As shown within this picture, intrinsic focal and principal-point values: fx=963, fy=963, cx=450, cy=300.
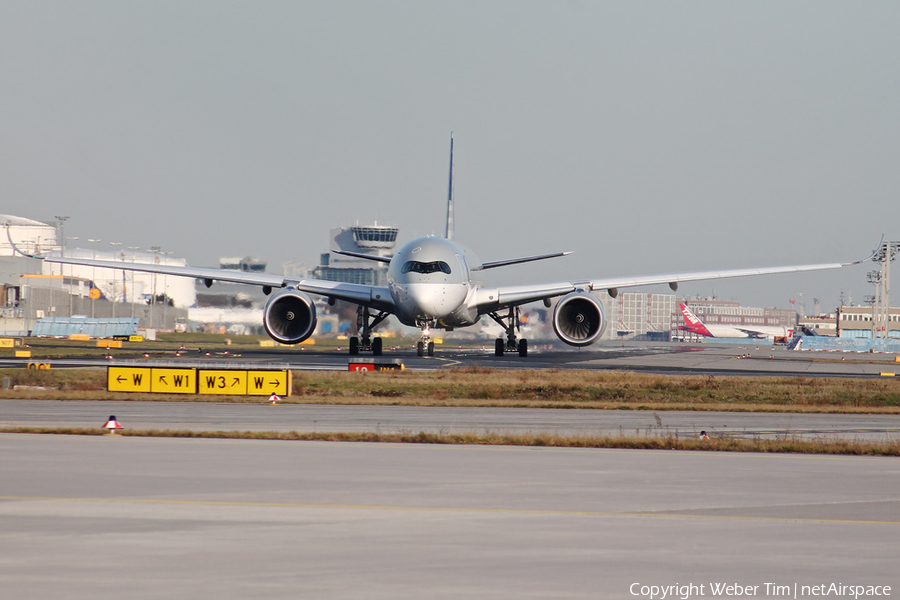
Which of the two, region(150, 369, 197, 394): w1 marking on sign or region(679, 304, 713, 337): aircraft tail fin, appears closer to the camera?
region(150, 369, 197, 394): w1 marking on sign

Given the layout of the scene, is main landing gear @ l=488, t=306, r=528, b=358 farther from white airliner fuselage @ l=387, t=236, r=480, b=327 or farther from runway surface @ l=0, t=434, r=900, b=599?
runway surface @ l=0, t=434, r=900, b=599

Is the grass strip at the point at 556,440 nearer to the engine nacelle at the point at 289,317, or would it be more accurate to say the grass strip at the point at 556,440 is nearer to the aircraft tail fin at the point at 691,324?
the engine nacelle at the point at 289,317

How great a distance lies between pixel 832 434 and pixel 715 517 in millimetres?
9956

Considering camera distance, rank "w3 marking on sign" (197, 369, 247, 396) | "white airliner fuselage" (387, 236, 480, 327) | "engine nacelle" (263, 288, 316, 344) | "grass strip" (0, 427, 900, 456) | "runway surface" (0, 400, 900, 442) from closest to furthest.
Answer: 1. "grass strip" (0, 427, 900, 456)
2. "runway surface" (0, 400, 900, 442)
3. "w3 marking on sign" (197, 369, 247, 396)
4. "white airliner fuselage" (387, 236, 480, 327)
5. "engine nacelle" (263, 288, 316, 344)

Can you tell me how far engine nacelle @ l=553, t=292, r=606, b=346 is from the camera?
134 ft

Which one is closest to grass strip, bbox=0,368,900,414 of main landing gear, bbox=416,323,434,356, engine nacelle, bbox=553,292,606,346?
engine nacelle, bbox=553,292,606,346

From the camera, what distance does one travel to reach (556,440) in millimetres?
16219

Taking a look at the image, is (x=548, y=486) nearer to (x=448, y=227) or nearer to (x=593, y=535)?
(x=593, y=535)

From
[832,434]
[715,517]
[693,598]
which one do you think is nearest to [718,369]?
[832,434]

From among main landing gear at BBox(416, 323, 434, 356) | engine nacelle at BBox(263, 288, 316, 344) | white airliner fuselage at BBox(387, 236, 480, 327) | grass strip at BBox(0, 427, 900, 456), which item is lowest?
grass strip at BBox(0, 427, 900, 456)

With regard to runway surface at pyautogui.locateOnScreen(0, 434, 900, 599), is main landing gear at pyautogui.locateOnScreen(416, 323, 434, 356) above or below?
above

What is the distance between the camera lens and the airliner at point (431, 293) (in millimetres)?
40188

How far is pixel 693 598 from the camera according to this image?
647cm

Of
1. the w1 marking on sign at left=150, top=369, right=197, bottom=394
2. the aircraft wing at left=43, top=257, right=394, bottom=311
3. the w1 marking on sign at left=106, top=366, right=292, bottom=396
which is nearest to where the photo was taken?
the w1 marking on sign at left=106, top=366, right=292, bottom=396
